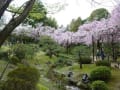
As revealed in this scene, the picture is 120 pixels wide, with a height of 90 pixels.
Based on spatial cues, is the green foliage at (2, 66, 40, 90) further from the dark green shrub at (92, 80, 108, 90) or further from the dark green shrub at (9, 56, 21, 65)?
the dark green shrub at (9, 56, 21, 65)

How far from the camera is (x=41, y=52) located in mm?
41781

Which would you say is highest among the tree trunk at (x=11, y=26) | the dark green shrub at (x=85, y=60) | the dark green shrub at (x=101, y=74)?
the tree trunk at (x=11, y=26)

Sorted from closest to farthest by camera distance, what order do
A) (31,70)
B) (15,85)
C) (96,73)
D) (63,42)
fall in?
(15,85) < (31,70) < (96,73) < (63,42)

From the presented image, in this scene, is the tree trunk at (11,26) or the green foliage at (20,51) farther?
the green foliage at (20,51)

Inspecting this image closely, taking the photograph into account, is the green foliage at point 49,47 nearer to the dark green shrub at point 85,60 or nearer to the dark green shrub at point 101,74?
the dark green shrub at point 85,60

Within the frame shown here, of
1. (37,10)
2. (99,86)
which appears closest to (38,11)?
(37,10)

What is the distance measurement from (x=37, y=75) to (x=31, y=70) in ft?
1.55

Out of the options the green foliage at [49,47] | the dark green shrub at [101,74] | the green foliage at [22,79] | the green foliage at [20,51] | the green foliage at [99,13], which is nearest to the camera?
the green foliage at [22,79]

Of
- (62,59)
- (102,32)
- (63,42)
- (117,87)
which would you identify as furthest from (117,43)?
(63,42)

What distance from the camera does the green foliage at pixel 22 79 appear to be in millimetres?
11961

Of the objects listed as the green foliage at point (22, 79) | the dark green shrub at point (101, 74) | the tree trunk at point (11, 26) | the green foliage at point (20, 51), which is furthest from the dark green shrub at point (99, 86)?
the tree trunk at point (11, 26)

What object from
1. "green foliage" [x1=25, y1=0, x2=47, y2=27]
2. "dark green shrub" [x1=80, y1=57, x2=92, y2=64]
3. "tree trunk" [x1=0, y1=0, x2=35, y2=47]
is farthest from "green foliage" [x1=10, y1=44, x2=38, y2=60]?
"tree trunk" [x1=0, y1=0, x2=35, y2=47]

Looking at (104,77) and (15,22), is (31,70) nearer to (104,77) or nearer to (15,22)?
(15,22)

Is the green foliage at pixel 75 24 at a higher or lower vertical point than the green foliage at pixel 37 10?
lower
